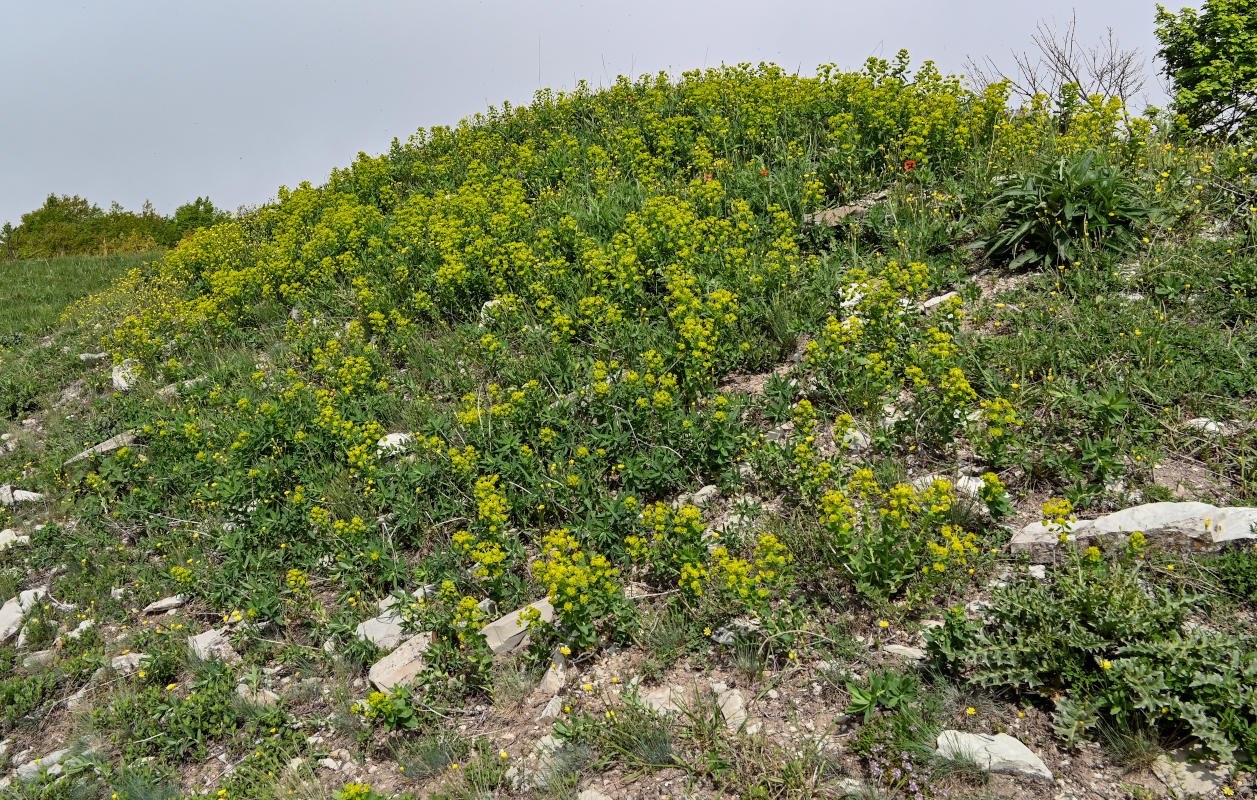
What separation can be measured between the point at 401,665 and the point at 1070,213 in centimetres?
612

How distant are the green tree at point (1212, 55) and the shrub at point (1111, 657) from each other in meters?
20.4

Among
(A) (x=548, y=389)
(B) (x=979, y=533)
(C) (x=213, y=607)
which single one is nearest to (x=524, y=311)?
(A) (x=548, y=389)

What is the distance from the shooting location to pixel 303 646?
4.91 meters

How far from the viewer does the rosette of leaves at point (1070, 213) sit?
235 inches

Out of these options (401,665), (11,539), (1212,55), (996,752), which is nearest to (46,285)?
(11,539)

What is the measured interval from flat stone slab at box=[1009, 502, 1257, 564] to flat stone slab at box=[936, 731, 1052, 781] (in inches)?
44.4

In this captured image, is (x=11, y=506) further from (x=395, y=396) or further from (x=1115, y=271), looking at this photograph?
(x=1115, y=271)

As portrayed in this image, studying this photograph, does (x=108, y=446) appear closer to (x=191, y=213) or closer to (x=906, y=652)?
(x=906, y=652)

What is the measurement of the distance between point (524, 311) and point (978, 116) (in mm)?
5503

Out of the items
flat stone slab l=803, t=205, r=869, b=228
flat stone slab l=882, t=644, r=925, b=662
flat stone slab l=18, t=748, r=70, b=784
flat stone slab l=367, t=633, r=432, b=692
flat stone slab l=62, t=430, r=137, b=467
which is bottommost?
flat stone slab l=882, t=644, r=925, b=662

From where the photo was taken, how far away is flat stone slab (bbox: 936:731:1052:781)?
300cm

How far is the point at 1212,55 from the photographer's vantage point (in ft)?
65.2

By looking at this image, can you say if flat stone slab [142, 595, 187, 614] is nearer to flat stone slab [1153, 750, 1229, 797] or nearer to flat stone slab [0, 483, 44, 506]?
flat stone slab [0, 483, 44, 506]

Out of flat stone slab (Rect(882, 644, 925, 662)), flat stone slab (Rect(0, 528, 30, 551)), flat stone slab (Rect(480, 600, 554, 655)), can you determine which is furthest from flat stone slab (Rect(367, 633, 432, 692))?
flat stone slab (Rect(0, 528, 30, 551))
